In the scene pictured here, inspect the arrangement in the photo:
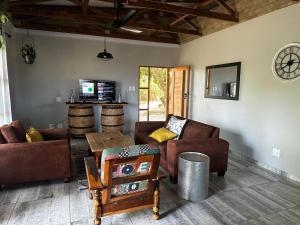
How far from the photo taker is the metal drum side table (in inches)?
94.5

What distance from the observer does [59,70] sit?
211 inches

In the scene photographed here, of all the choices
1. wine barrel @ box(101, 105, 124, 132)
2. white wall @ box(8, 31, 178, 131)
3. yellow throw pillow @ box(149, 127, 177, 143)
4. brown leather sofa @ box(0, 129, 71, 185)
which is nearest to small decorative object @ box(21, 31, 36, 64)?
white wall @ box(8, 31, 178, 131)

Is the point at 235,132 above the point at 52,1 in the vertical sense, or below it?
below

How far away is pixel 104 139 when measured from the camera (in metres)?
3.27

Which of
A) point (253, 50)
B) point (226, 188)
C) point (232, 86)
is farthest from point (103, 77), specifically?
point (226, 188)

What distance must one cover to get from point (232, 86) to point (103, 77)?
131 inches

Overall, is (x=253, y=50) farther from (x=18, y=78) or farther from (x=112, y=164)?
(x=18, y=78)

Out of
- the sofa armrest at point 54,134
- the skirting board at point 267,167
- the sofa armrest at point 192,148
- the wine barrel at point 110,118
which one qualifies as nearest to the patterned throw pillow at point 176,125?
the sofa armrest at point 192,148

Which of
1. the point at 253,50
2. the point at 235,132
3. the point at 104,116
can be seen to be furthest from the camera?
the point at 104,116

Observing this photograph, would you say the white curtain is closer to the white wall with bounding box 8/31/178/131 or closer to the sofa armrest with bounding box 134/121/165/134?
the white wall with bounding box 8/31/178/131

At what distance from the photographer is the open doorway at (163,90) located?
6027mm

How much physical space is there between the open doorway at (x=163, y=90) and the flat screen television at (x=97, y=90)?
103 cm

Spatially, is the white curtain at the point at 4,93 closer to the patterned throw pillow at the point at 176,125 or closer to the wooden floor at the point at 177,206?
the wooden floor at the point at 177,206

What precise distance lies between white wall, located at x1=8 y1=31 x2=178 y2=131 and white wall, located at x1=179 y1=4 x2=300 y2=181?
2338 mm
